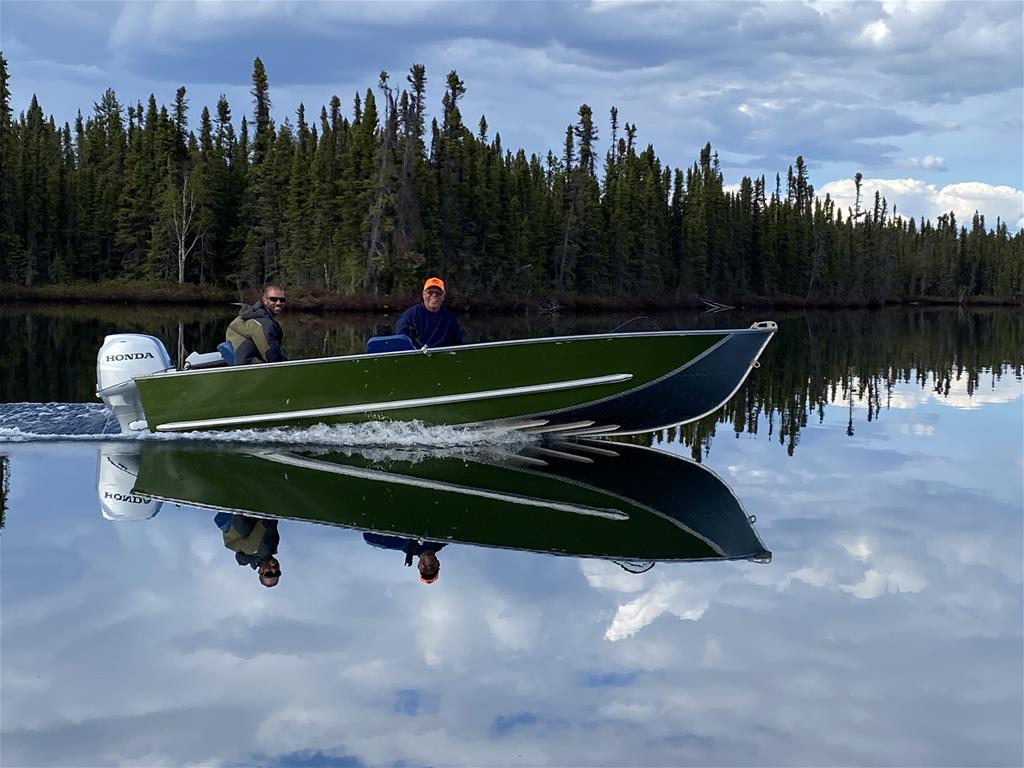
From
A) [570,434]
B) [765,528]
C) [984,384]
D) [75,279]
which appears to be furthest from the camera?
[75,279]

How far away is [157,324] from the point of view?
38.3 meters

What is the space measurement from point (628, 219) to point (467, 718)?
82.6 meters

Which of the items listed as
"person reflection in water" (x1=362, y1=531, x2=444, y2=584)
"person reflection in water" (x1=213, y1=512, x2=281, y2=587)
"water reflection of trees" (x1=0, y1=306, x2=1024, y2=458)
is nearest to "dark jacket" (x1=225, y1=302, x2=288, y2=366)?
"person reflection in water" (x1=213, y1=512, x2=281, y2=587)

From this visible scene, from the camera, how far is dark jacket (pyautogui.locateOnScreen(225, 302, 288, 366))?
12312 millimetres

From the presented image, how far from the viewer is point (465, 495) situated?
980cm

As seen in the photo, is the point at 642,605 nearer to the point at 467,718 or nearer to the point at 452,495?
the point at 467,718

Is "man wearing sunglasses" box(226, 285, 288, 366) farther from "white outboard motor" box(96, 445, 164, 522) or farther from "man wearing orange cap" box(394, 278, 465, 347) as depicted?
"white outboard motor" box(96, 445, 164, 522)

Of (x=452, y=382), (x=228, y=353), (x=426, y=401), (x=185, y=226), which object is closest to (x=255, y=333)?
(x=228, y=353)

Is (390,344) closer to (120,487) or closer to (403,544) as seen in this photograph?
(120,487)

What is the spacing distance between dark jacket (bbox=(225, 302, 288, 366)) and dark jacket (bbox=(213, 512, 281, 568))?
3.66m

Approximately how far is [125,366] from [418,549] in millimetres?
6152

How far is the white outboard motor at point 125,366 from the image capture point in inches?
Result: 484

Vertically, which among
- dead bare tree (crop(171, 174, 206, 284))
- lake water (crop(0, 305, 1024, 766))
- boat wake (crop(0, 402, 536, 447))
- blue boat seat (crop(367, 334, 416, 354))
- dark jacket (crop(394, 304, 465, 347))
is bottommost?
lake water (crop(0, 305, 1024, 766))

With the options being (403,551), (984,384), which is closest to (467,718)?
(403,551)
